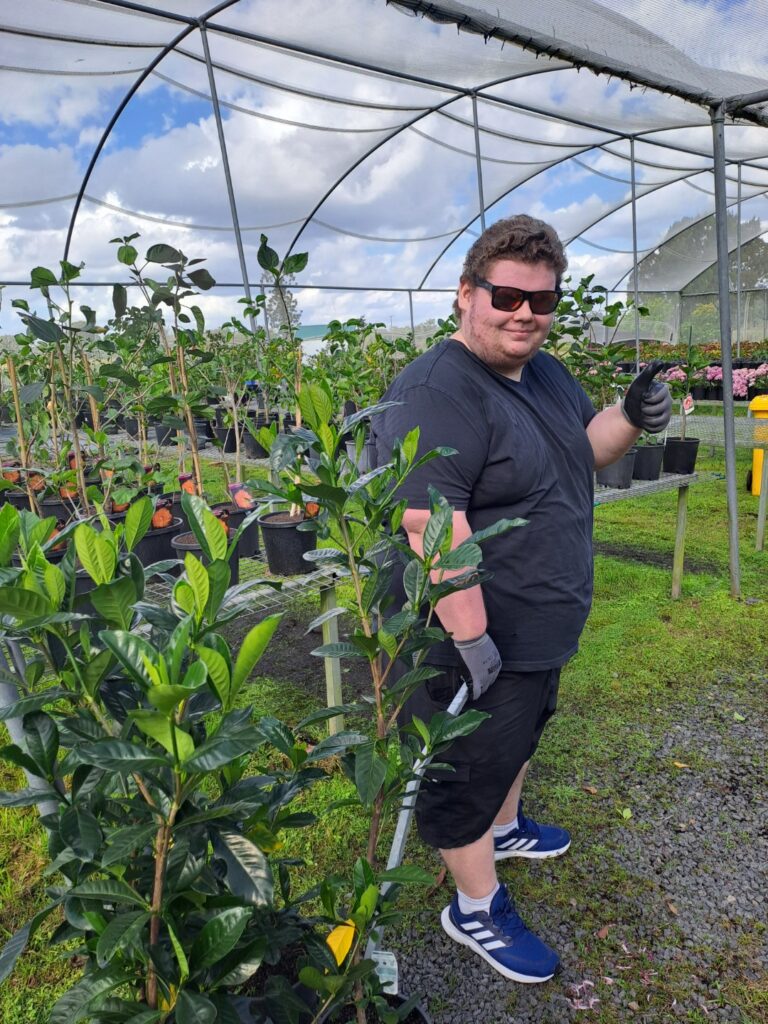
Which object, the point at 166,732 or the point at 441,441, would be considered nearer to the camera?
the point at 166,732

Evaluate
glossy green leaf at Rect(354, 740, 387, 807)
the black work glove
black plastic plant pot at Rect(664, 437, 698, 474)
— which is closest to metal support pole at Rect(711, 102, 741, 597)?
black plastic plant pot at Rect(664, 437, 698, 474)

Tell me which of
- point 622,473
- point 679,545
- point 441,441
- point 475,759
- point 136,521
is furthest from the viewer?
point 622,473

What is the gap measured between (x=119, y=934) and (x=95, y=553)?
0.35 metres

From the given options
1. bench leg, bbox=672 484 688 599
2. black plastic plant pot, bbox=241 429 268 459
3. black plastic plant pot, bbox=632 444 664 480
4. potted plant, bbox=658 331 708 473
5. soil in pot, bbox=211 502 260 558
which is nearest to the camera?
soil in pot, bbox=211 502 260 558

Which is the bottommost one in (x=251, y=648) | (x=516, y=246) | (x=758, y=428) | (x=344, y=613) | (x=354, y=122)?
(x=344, y=613)

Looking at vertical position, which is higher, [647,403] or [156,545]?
[647,403]

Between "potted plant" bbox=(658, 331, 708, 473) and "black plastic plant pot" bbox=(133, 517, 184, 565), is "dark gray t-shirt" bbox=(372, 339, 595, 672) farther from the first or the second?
"potted plant" bbox=(658, 331, 708, 473)

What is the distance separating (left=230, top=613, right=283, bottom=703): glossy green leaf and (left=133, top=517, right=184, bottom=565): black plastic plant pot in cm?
224

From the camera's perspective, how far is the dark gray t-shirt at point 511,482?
4.47ft

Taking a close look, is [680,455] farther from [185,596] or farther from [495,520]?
[185,596]

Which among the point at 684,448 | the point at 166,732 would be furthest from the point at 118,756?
the point at 684,448

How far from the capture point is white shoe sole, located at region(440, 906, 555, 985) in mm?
1559

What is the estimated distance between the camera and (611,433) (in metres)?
1.83

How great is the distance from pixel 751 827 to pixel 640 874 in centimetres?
42
